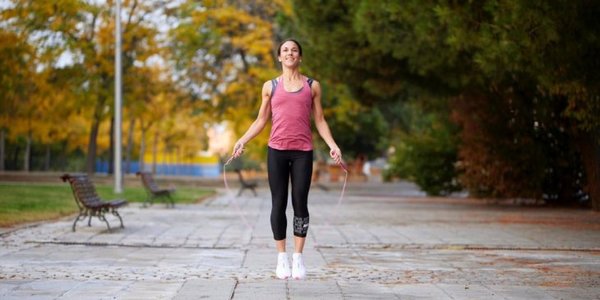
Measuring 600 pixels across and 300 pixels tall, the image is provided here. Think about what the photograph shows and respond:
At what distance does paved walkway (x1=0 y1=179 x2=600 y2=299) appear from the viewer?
28.0ft

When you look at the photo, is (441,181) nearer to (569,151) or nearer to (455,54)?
(569,151)

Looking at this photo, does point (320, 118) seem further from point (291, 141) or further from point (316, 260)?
point (316, 260)

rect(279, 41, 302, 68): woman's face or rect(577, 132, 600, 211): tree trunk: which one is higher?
rect(279, 41, 302, 68): woman's face

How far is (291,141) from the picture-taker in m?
8.82

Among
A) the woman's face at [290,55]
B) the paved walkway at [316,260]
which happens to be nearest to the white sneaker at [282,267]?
the paved walkway at [316,260]

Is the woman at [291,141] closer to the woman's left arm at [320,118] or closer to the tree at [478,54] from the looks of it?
the woman's left arm at [320,118]

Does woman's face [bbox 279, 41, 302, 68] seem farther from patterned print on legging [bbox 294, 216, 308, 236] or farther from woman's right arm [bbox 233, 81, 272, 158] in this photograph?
patterned print on legging [bbox 294, 216, 308, 236]

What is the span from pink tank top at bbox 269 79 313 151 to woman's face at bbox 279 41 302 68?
226 mm

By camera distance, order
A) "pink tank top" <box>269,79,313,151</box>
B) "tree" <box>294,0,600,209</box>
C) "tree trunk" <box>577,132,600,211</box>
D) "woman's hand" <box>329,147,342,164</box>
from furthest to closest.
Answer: "tree trunk" <box>577,132,600,211</box> < "tree" <box>294,0,600,209</box> < "woman's hand" <box>329,147,342,164</box> < "pink tank top" <box>269,79,313,151</box>

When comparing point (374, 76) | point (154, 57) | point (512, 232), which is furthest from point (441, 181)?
point (512, 232)

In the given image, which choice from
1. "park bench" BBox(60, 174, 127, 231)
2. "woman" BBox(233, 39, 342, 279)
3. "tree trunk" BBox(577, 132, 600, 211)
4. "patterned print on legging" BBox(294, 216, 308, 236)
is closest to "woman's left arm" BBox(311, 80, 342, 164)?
"woman" BBox(233, 39, 342, 279)

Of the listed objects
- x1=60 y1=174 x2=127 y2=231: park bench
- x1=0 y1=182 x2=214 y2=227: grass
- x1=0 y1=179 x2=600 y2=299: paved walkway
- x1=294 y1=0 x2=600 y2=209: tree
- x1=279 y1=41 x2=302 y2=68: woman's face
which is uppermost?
x1=294 y1=0 x2=600 y2=209: tree

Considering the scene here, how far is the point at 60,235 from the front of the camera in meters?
14.5

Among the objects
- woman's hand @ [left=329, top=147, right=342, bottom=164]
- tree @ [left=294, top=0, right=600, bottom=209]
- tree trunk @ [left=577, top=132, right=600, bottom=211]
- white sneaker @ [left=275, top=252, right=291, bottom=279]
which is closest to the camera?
woman's hand @ [left=329, top=147, right=342, bottom=164]
